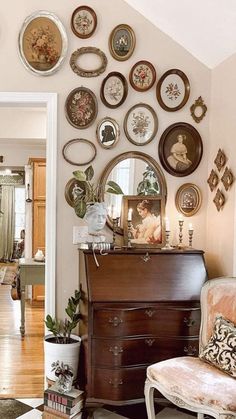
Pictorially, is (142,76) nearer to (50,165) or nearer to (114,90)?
(114,90)

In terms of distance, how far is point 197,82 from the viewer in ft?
11.5

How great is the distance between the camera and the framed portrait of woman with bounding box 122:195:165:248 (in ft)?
11.2

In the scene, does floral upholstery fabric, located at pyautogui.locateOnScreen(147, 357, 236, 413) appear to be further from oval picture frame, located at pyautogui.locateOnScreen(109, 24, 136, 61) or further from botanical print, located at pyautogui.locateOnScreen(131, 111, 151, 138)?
oval picture frame, located at pyautogui.locateOnScreen(109, 24, 136, 61)

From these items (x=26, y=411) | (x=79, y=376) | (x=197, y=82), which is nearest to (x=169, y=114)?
(x=197, y=82)

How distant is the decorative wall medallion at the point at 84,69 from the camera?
3.38 metres

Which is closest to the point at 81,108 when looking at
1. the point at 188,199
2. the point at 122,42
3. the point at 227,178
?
the point at 122,42

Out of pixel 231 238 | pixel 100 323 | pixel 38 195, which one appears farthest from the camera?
pixel 38 195

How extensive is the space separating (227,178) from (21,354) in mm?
2621

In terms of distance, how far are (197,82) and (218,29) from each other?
0.55 metres

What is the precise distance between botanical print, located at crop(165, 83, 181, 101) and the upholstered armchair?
57.6 inches

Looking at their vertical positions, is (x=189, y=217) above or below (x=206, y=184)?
below

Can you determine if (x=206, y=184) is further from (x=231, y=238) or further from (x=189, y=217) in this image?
(x=231, y=238)

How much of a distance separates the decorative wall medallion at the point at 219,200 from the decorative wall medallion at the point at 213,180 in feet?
0.26

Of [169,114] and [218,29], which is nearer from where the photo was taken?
[218,29]
